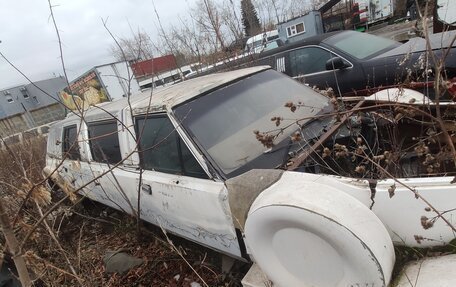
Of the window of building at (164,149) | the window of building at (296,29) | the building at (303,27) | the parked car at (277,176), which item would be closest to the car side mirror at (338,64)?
the parked car at (277,176)

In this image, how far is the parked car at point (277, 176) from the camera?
149cm

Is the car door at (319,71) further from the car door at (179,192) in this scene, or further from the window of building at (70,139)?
the window of building at (70,139)

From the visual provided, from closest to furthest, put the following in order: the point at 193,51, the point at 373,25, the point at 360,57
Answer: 1. the point at 360,57
2. the point at 193,51
3. the point at 373,25

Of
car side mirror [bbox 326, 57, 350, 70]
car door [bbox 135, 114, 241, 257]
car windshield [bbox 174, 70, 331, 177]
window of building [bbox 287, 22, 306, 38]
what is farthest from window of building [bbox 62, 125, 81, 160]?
window of building [bbox 287, 22, 306, 38]

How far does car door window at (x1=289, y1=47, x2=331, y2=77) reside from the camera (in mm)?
5848

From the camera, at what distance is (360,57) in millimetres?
5434

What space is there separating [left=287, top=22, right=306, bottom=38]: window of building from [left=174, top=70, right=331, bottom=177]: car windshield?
1937cm

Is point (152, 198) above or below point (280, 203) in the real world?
below

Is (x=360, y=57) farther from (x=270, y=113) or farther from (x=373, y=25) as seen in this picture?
(x=373, y=25)

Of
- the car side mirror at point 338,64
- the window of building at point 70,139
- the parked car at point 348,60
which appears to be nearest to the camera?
the window of building at point 70,139

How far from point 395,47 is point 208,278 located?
5031 millimetres

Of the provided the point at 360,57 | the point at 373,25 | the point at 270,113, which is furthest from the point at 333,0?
the point at 270,113

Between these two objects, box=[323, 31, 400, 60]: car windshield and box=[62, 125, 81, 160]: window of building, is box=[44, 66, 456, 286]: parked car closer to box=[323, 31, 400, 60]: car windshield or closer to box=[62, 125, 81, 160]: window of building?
box=[62, 125, 81, 160]: window of building

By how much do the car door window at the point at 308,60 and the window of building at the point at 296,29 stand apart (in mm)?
16072
